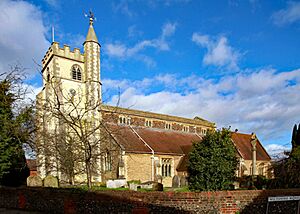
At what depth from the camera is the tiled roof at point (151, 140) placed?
26.5 metres

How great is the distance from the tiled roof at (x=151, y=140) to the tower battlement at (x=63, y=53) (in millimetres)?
9279

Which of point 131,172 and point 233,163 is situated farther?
point 131,172

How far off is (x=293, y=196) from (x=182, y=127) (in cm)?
3035

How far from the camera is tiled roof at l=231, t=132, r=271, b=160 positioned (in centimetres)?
3536

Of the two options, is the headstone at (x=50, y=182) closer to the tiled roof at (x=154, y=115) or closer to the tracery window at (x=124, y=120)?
the tiled roof at (x=154, y=115)

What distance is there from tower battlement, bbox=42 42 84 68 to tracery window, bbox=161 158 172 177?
15.6 metres

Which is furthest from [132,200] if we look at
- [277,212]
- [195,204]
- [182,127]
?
[182,127]

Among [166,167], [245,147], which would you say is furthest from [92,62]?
[245,147]

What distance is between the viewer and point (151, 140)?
2973 centimetres

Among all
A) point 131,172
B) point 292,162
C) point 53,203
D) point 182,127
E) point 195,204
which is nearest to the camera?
point 195,204

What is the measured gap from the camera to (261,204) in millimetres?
7699

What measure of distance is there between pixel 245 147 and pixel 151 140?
1606 cm

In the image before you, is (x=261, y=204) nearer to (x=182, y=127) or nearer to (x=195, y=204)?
(x=195, y=204)

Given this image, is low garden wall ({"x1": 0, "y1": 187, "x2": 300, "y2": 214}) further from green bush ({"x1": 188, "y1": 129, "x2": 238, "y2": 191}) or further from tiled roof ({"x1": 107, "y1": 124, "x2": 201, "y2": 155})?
tiled roof ({"x1": 107, "y1": 124, "x2": 201, "y2": 155})
